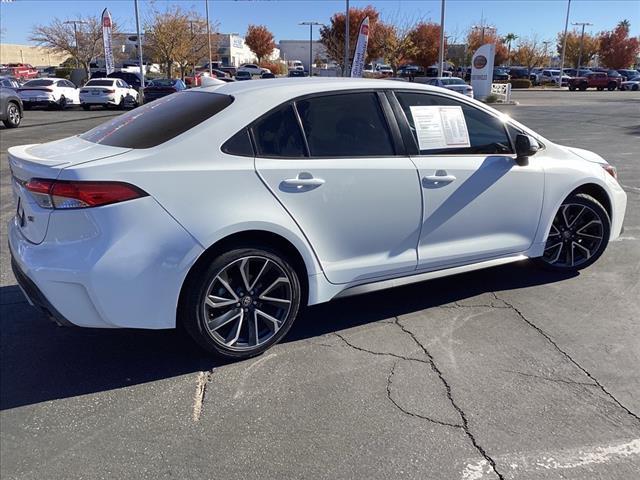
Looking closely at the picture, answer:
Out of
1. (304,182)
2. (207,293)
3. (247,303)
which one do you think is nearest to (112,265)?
(207,293)

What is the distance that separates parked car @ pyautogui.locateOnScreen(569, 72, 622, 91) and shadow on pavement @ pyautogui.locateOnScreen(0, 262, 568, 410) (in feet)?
173

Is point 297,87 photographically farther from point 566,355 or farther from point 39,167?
point 566,355

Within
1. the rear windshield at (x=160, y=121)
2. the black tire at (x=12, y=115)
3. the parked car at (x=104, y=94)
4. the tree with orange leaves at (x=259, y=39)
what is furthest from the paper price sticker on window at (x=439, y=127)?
the tree with orange leaves at (x=259, y=39)

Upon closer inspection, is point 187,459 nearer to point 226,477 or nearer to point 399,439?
point 226,477

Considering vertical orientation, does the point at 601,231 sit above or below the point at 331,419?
above

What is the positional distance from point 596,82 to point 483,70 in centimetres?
2321

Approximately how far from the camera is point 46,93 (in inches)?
1008

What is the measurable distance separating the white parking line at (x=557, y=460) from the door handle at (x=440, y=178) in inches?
74.9

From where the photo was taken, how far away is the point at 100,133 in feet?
12.3

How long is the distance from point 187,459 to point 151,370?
916mm

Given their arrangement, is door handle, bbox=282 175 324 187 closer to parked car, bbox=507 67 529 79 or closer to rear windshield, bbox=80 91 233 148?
rear windshield, bbox=80 91 233 148

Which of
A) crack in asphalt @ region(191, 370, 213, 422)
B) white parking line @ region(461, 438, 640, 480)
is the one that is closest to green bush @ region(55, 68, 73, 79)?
crack in asphalt @ region(191, 370, 213, 422)

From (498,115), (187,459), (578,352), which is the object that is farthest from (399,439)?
(498,115)

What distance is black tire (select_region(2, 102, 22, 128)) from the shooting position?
653 inches
